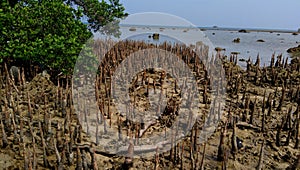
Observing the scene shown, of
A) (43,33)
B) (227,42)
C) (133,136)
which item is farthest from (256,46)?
(133,136)

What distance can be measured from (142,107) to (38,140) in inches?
112

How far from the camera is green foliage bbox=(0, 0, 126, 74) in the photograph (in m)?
7.15

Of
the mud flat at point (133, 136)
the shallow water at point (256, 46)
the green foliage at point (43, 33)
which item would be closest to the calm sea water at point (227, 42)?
the shallow water at point (256, 46)

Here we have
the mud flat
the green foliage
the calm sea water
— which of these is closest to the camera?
the mud flat

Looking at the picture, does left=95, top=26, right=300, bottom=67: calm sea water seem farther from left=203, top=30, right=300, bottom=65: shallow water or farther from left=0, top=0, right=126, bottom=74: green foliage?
left=0, top=0, right=126, bottom=74: green foliage

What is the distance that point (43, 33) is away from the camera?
762 cm

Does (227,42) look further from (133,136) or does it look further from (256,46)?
(133,136)

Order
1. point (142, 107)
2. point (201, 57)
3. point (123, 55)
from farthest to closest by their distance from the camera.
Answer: point (201, 57) → point (123, 55) → point (142, 107)

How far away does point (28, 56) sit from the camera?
7355 mm

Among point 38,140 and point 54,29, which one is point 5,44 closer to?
point 54,29

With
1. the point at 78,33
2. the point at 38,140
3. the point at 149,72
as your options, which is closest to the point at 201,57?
the point at 149,72

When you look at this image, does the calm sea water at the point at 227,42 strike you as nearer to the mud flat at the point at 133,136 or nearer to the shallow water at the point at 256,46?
the shallow water at the point at 256,46

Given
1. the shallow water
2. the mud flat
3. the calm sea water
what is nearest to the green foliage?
the mud flat

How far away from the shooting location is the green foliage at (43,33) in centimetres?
715
